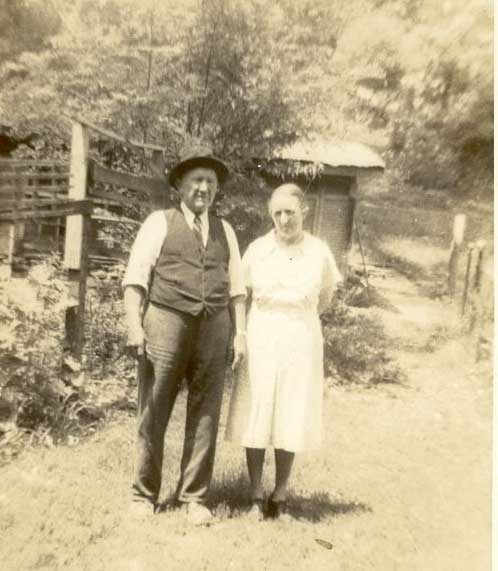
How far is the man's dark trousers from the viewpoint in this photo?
206 centimetres

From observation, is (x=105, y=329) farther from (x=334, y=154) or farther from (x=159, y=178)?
(x=334, y=154)

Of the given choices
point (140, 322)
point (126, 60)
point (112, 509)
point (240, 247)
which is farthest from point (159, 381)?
point (126, 60)

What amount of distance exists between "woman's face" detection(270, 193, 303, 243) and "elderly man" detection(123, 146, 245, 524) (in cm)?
19

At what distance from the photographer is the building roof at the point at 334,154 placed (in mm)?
2486

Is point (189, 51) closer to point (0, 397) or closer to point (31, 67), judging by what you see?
point (31, 67)

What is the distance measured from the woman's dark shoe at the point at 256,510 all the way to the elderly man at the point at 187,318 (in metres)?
0.19

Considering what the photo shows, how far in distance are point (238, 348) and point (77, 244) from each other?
2.54 feet

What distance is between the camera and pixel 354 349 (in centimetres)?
252

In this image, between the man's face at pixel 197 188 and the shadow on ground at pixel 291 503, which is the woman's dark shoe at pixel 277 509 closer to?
the shadow on ground at pixel 291 503

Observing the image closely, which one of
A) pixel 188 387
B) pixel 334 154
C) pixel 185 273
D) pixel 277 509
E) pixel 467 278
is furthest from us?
pixel 334 154

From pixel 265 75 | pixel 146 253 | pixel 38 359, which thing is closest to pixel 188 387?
pixel 146 253

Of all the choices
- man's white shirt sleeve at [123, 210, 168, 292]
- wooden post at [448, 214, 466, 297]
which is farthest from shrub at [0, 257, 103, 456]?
wooden post at [448, 214, 466, 297]

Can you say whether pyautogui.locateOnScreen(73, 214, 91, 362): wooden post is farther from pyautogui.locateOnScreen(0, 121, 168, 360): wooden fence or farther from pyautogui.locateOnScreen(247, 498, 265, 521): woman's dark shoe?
pyautogui.locateOnScreen(247, 498, 265, 521): woman's dark shoe

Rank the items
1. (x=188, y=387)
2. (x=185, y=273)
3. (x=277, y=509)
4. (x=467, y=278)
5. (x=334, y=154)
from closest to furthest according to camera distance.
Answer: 1. (x=185, y=273)
2. (x=188, y=387)
3. (x=277, y=509)
4. (x=467, y=278)
5. (x=334, y=154)
